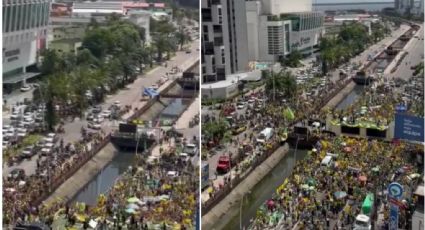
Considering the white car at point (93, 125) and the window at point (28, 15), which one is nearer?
the window at point (28, 15)

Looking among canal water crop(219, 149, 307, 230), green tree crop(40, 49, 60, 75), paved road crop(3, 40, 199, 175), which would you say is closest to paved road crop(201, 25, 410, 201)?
canal water crop(219, 149, 307, 230)

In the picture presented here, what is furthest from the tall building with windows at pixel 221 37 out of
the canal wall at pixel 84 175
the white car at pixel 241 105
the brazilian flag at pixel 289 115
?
the canal wall at pixel 84 175

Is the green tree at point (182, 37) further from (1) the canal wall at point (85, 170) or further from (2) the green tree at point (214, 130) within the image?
(2) the green tree at point (214, 130)

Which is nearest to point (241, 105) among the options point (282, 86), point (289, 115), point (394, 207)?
point (282, 86)

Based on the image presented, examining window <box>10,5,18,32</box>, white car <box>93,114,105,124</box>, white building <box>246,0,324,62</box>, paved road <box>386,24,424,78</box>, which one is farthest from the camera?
white building <box>246,0,324,62</box>

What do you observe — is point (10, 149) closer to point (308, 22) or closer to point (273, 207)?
point (273, 207)

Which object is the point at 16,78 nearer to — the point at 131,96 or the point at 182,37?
the point at 131,96

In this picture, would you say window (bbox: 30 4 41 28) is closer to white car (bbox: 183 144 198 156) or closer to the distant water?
white car (bbox: 183 144 198 156)
